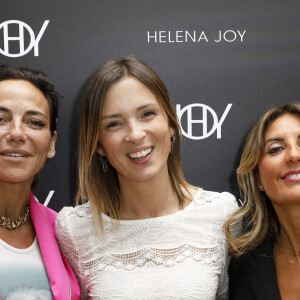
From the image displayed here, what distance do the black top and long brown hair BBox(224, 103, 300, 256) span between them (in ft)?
0.14

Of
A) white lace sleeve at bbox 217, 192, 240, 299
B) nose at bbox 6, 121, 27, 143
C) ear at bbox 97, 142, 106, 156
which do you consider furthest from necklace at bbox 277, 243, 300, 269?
nose at bbox 6, 121, 27, 143

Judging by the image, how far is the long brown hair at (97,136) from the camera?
2.14m

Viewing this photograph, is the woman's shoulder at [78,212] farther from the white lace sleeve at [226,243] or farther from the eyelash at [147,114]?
the white lace sleeve at [226,243]

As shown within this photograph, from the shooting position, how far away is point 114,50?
2514 millimetres

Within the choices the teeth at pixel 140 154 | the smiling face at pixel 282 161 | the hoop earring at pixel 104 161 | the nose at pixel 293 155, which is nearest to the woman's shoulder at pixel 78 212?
the hoop earring at pixel 104 161

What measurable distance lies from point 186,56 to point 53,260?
1.23 m

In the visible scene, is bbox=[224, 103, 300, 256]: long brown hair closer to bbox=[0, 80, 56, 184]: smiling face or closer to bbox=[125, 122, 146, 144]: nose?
bbox=[125, 122, 146, 144]: nose

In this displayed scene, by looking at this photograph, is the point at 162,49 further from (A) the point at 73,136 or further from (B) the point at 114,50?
(A) the point at 73,136

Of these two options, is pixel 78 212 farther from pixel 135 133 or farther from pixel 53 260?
pixel 135 133

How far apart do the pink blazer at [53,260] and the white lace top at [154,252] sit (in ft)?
0.14

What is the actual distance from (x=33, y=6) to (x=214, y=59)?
38.7 inches

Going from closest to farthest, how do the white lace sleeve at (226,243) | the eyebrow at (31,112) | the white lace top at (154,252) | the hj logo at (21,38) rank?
the white lace top at (154,252) → the eyebrow at (31,112) → the white lace sleeve at (226,243) → the hj logo at (21,38)

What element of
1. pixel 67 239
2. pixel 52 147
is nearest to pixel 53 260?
pixel 67 239

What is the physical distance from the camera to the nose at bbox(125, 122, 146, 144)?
2.06 metres
